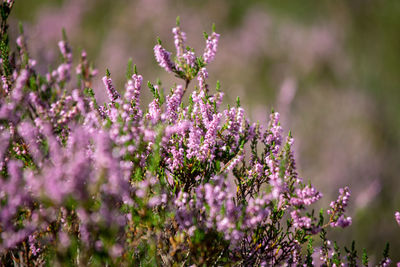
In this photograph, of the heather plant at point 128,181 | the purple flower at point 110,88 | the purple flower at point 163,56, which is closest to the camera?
the heather plant at point 128,181

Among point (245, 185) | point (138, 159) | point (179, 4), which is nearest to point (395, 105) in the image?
point (179, 4)

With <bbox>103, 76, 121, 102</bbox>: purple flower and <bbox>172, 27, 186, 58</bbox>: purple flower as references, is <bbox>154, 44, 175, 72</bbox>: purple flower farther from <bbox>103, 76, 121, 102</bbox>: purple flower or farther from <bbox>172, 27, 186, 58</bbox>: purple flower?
<bbox>103, 76, 121, 102</bbox>: purple flower

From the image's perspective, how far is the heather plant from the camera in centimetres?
179

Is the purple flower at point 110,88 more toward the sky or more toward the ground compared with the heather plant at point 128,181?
more toward the sky

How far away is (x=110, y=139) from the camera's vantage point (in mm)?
1913

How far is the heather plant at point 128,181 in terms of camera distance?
5.89 feet

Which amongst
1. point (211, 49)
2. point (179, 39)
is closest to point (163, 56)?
point (179, 39)

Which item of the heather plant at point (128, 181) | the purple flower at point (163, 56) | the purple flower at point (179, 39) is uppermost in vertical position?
the purple flower at point (179, 39)

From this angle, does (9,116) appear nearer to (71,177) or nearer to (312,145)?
(71,177)

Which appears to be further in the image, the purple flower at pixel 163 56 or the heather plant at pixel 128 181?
the purple flower at pixel 163 56

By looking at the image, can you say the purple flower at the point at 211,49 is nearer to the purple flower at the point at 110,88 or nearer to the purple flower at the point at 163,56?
the purple flower at the point at 163,56

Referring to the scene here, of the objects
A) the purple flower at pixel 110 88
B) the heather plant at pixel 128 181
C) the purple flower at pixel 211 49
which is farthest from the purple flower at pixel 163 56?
the purple flower at pixel 110 88

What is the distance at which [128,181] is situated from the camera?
207 centimetres

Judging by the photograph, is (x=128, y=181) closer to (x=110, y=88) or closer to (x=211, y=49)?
(x=110, y=88)
